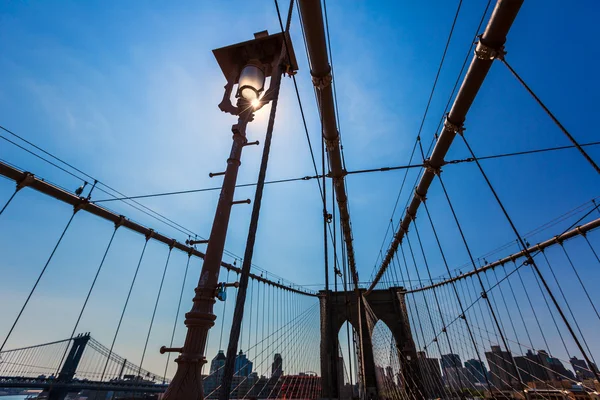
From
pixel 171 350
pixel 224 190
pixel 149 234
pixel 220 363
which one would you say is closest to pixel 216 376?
pixel 149 234

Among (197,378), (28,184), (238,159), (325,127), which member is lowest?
(197,378)

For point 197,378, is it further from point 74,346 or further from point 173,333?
point 74,346

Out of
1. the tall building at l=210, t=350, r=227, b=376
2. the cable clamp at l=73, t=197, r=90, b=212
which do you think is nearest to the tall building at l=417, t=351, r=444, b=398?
the tall building at l=210, t=350, r=227, b=376

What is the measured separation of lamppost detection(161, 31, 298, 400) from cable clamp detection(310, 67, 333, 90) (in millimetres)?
1265

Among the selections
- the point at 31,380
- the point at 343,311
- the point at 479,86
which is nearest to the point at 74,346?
the point at 31,380

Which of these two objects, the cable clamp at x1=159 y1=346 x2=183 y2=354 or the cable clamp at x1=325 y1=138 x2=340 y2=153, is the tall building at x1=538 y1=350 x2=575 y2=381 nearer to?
the cable clamp at x1=325 y1=138 x2=340 y2=153

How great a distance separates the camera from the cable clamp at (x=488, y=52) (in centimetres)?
409

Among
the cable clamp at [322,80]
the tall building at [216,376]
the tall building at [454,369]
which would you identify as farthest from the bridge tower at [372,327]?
the cable clamp at [322,80]

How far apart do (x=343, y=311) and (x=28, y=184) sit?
72.7 ft

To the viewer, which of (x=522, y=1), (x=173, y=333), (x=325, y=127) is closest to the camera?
(x=522, y=1)

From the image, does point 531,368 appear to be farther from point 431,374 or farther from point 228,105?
point 228,105

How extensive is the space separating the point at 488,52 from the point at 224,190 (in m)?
4.74

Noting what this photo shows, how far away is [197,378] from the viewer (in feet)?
7.30

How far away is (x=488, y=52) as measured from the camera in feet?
13.6
